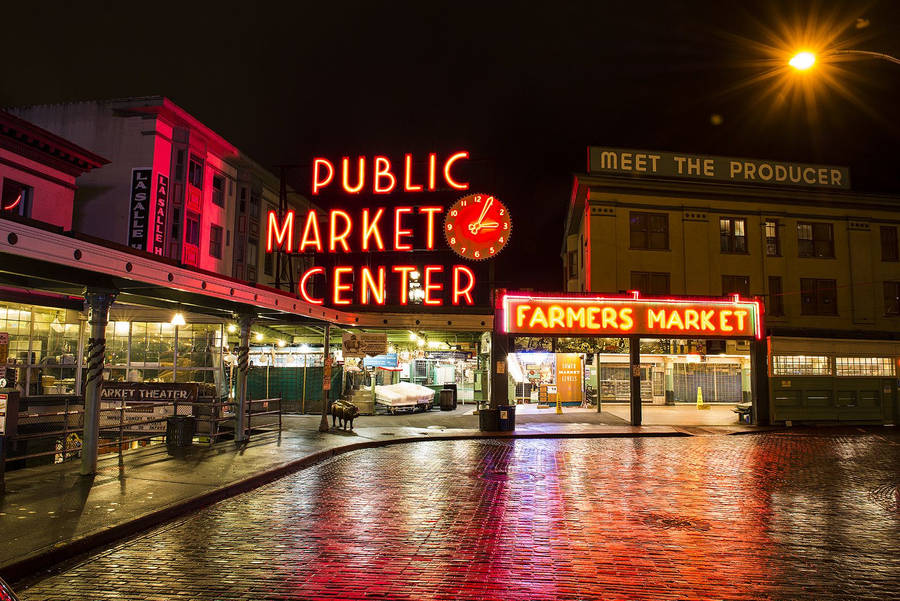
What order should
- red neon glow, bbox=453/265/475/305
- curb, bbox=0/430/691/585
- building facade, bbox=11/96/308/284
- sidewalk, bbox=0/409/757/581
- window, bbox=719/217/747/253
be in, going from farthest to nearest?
window, bbox=719/217/747/253, building facade, bbox=11/96/308/284, red neon glow, bbox=453/265/475/305, sidewalk, bbox=0/409/757/581, curb, bbox=0/430/691/585

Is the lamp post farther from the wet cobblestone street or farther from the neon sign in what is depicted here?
the neon sign

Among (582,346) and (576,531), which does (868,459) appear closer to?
(576,531)

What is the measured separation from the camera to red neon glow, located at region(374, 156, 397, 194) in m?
29.1

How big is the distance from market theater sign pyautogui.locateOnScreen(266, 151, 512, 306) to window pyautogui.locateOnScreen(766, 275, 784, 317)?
588 inches

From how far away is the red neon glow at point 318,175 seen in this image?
29.4m

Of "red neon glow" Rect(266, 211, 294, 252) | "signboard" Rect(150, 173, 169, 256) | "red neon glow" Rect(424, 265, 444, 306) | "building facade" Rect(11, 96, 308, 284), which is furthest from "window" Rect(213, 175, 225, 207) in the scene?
"red neon glow" Rect(424, 265, 444, 306)

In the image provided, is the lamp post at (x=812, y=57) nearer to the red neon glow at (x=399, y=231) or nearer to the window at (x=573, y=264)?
the red neon glow at (x=399, y=231)

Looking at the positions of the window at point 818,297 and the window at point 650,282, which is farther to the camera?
the window at point 818,297

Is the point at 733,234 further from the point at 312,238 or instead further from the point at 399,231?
the point at 312,238

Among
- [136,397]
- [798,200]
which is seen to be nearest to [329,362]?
[136,397]

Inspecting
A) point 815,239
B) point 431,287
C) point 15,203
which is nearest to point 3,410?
point 15,203

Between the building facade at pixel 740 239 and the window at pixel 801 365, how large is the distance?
574 cm

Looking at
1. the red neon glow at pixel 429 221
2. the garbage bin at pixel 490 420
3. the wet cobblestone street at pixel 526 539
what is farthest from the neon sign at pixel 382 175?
the wet cobblestone street at pixel 526 539

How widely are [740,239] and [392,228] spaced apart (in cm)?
1820
